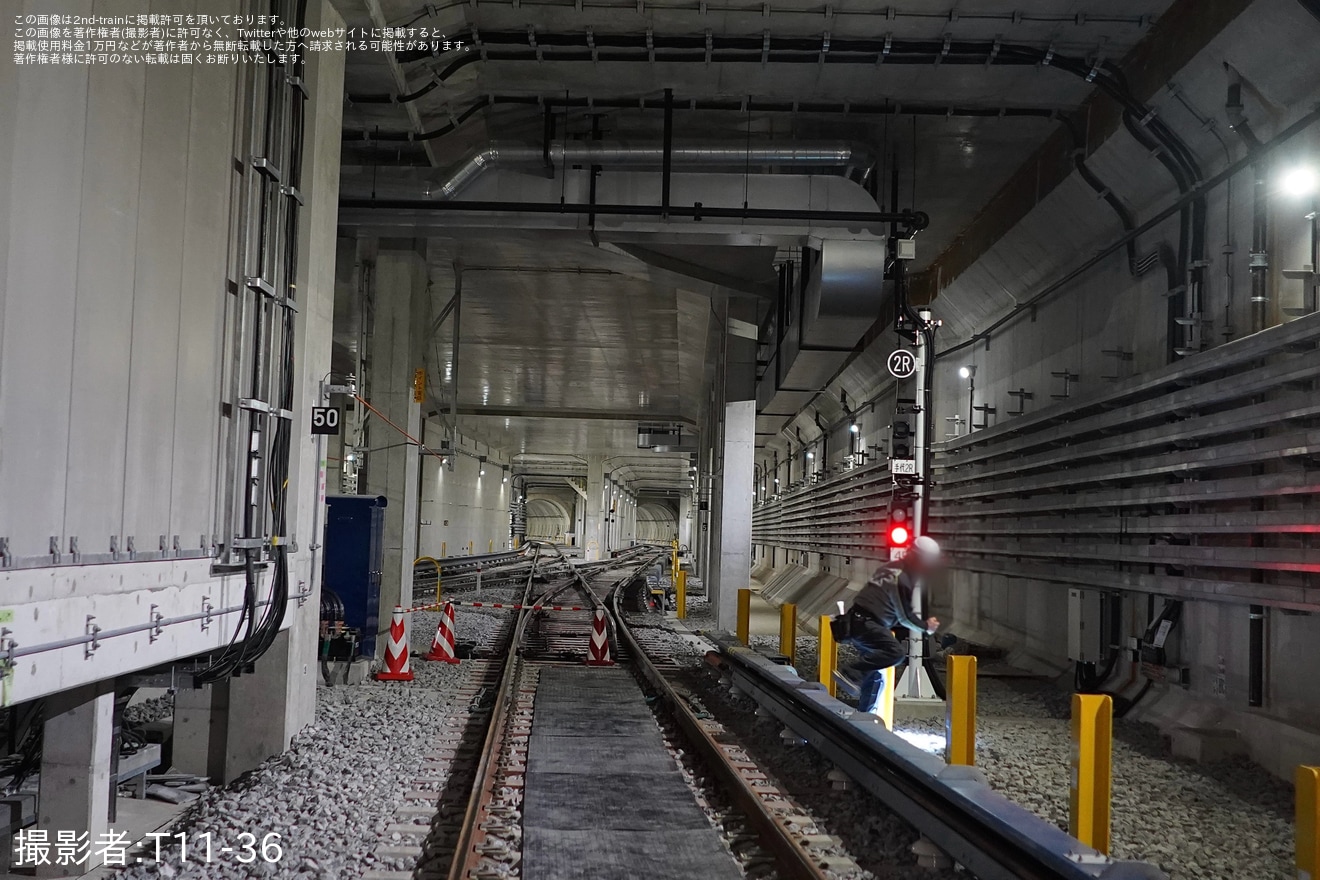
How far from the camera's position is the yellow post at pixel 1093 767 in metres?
5.50

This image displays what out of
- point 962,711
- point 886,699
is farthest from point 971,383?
point 962,711

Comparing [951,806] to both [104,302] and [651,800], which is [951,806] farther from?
[104,302]

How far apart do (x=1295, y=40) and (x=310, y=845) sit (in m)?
8.64

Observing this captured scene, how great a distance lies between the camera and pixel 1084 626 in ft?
38.7

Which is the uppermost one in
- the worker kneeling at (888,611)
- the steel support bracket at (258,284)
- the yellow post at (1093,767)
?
the steel support bracket at (258,284)

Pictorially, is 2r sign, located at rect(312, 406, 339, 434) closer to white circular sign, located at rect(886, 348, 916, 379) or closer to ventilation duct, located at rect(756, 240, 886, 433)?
white circular sign, located at rect(886, 348, 916, 379)

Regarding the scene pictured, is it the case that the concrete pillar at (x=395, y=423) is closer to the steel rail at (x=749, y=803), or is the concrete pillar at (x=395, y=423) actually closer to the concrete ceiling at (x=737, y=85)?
the concrete ceiling at (x=737, y=85)

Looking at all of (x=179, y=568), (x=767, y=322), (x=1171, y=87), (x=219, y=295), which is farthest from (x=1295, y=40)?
(x=767, y=322)

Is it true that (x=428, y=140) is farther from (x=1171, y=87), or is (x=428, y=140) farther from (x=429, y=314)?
(x=429, y=314)

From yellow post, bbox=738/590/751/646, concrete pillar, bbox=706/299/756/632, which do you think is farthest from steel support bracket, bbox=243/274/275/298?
concrete pillar, bbox=706/299/756/632

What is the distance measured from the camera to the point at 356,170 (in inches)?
528

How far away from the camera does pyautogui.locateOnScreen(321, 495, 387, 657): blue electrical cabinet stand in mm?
12195

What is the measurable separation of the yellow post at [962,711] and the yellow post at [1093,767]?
61.2 inches

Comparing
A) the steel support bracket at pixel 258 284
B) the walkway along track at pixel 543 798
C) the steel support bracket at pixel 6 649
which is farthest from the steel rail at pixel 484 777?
the steel support bracket at pixel 258 284
